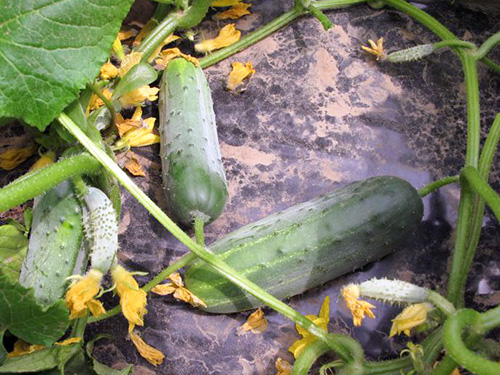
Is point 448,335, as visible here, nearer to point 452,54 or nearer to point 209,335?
point 209,335

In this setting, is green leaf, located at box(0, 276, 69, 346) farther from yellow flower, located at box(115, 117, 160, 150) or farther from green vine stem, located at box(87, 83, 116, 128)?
yellow flower, located at box(115, 117, 160, 150)

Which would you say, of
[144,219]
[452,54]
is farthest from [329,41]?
[144,219]

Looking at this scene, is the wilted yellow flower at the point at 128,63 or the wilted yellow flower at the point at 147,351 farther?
the wilted yellow flower at the point at 128,63

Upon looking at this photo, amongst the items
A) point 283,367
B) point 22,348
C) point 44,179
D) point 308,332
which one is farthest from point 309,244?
point 22,348

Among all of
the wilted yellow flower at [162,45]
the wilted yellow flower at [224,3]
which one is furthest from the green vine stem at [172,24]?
the wilted yellow flower at [224,3]

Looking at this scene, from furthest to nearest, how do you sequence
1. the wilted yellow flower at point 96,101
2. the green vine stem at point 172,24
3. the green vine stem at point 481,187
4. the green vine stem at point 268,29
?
the green vine stem at point 268,29
the green vine stem at point 172,24
the wilted yellow flower at point 96,101
the green vine stem at point 481,187

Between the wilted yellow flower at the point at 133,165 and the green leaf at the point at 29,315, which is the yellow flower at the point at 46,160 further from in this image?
the green leaf at the point at 29,315

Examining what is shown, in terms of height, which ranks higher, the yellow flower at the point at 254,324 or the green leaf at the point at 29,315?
the green leaf at the point at 29,315
